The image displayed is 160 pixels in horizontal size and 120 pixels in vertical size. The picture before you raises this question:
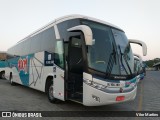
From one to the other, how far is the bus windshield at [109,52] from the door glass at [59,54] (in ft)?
4.85

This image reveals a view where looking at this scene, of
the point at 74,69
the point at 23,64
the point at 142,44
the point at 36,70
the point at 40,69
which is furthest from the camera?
the point at 23,64

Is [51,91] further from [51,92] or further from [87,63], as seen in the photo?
[87,63]

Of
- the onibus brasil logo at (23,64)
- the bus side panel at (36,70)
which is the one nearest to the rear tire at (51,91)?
the bus side panel at (36,70)

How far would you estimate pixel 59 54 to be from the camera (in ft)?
28.2

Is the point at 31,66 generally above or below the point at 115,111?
above

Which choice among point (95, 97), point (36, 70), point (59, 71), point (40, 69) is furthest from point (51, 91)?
point (95, 97)

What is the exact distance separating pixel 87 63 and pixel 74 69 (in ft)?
4.29

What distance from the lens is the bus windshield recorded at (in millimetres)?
7082

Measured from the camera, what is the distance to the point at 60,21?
9.09 m

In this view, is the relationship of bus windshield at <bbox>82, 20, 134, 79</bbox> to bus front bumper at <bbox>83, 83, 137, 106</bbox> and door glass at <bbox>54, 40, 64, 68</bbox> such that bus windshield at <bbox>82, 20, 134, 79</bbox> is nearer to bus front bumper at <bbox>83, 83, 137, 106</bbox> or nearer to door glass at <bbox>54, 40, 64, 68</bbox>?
bus front bumper at <bbox>83, 83, 137, 106</bbox>

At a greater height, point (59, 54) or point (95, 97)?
point (59, 54)

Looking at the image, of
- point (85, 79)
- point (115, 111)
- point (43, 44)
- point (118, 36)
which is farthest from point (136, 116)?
point (43, 44)

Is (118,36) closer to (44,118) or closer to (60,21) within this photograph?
(60,21)

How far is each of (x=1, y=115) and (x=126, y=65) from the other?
4.43 meters
